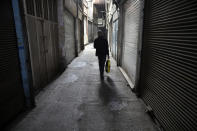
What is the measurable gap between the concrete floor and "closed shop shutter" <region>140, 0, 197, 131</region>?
56 cm

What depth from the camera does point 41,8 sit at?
4426 mm

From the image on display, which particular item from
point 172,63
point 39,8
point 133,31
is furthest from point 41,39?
point 172,63

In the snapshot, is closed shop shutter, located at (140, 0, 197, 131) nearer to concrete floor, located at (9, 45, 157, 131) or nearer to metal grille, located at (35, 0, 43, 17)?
concrete floor, located at (9, 45, 157, 131)

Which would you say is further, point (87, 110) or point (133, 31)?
point (133, 31)

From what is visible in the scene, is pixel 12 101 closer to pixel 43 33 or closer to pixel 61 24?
pixel 43 33

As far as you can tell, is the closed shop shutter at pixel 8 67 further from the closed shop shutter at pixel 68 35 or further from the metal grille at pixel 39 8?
the closed shop shutter at pixel 68 35

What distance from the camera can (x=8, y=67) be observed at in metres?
2.63

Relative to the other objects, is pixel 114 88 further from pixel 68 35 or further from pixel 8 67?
pixel 68 35

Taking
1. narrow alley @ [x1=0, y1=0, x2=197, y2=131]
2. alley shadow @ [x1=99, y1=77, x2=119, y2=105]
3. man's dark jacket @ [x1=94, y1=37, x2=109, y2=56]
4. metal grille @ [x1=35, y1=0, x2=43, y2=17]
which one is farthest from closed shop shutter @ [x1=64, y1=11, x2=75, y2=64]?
alley shadow @ [x1=99, y1=77, x2=119, y2=105]

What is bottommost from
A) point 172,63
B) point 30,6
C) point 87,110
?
point 87,110

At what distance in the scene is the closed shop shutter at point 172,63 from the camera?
1.81 m

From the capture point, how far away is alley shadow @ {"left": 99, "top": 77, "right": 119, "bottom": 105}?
373cm

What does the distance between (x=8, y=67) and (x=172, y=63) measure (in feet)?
10.7

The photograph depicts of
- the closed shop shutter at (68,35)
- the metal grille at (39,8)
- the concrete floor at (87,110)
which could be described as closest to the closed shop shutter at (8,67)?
the concrete floor at (87,110)
